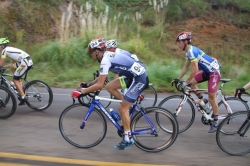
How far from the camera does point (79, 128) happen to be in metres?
5.73

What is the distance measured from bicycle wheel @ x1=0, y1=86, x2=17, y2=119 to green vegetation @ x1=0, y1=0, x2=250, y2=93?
13.8 ft

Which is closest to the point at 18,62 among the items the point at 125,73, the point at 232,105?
the point at 125,73

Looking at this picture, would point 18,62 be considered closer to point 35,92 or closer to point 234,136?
point 35,92

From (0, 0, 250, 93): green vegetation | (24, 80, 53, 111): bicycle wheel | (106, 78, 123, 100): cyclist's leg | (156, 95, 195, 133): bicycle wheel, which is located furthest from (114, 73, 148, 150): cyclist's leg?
(0, 0, 250, 93): green vegetation

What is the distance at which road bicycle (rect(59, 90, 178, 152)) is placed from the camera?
5.46 m

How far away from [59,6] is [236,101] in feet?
48.1

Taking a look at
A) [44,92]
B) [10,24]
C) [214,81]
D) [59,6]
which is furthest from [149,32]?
[214,81]

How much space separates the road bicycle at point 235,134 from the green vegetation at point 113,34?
5.35m

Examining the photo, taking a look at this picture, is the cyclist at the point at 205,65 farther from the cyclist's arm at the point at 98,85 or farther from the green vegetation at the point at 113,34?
the green vegetation at the point at 113,34

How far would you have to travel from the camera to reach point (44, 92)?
27.1 ft

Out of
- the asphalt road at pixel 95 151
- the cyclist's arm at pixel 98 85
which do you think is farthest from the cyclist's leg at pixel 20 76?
the cyclist's arm at pixel 98 85

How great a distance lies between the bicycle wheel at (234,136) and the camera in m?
5.41

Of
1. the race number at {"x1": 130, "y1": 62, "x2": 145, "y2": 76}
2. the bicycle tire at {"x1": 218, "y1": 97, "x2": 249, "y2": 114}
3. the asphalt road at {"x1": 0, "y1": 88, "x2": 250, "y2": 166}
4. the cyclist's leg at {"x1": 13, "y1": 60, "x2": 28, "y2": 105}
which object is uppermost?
the race number at {"x1": 130, "y1": 62, "x2": 145, "y2": 76}

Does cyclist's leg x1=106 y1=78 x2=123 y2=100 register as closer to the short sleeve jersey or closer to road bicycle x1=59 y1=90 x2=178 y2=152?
road bicycle x1=59 y1=90 x2=178 y2=152
